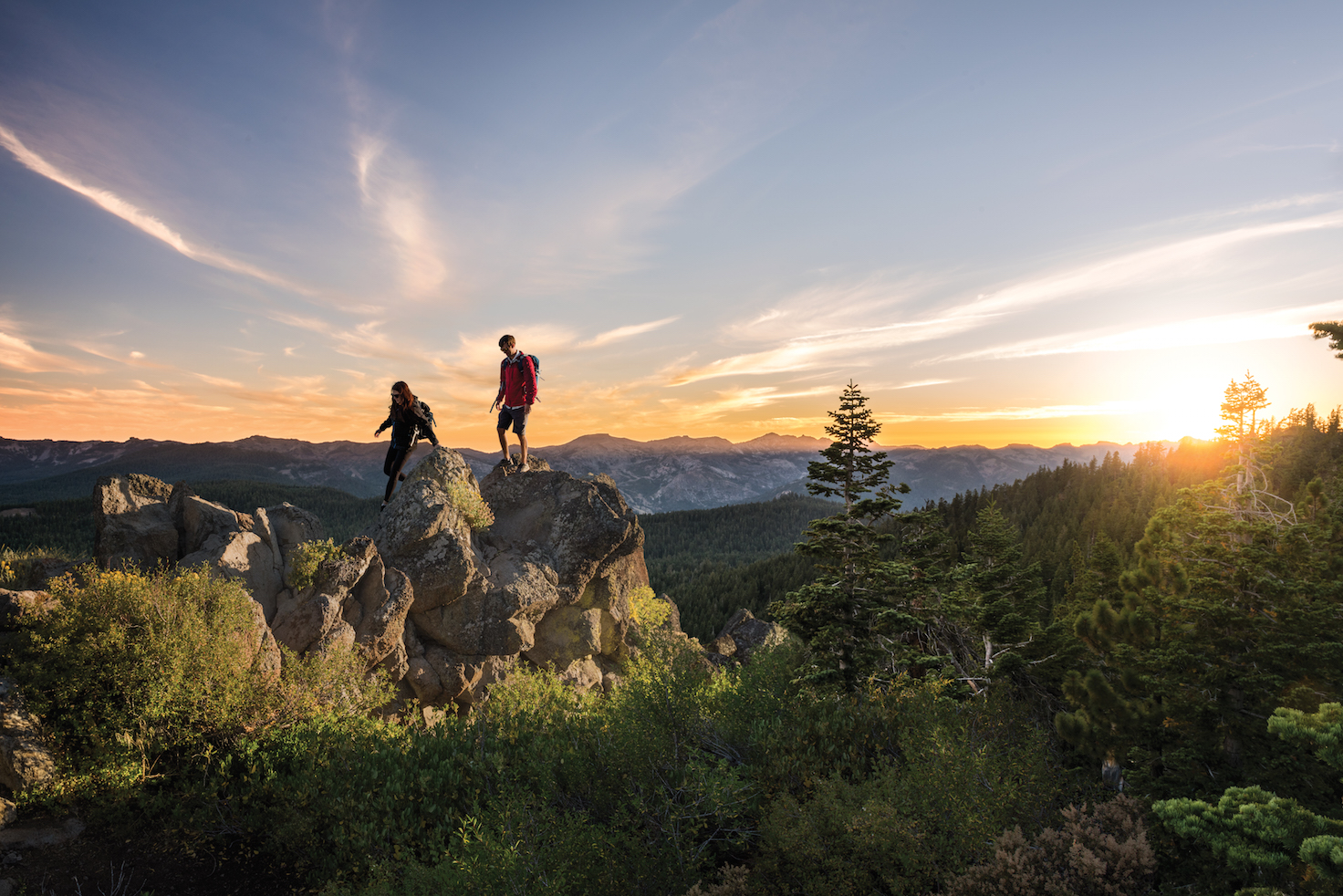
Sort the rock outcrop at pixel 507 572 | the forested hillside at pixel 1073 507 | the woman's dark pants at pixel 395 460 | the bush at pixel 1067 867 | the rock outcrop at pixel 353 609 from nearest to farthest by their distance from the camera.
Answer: the bush at pixel 1067 867
the rock outcrop at pixel 353 609
the woman's dark pants at pixel 395 460
the rock outcrop at pixel 507 572
the forested hillside at pixel 1073 507

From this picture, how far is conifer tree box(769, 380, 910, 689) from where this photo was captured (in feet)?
80.1

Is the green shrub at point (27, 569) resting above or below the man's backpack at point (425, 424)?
below

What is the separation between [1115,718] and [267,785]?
33.6m

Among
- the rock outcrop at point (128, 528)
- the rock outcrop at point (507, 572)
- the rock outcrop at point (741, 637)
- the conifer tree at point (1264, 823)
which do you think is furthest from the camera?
the rock outcrop at point (741, 637)

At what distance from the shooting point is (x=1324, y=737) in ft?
27.7

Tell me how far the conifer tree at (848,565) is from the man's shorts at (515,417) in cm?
1422

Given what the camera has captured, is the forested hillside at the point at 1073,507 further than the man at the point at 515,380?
Yes

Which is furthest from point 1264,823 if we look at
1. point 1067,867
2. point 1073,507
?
point 1073,507

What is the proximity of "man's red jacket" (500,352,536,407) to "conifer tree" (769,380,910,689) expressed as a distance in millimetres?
14058

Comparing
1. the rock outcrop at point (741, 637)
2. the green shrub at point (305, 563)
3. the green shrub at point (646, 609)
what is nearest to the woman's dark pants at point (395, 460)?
the green shrub at point (305, 563)

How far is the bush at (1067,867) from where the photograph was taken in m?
8.23

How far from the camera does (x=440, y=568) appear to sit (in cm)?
2769

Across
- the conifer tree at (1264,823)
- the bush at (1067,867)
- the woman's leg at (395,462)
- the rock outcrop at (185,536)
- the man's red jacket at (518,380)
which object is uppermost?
the man's red jacket at (518,380)

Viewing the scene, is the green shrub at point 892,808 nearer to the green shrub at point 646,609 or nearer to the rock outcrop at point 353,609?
the rock outcrop at point 353,609
